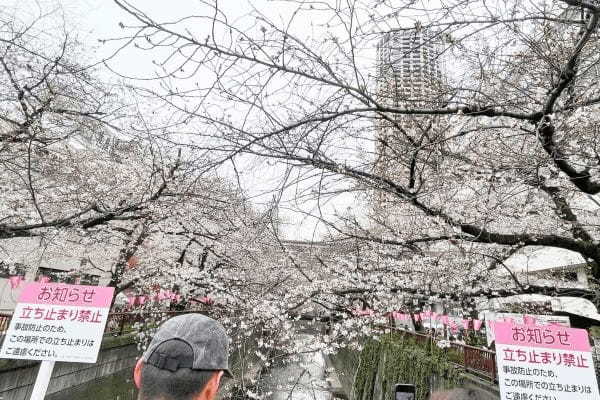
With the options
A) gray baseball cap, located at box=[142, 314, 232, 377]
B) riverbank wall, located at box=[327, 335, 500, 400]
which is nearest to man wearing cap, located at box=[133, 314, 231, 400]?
gray baseball cap, located at box=[142, 314, 232, 377]

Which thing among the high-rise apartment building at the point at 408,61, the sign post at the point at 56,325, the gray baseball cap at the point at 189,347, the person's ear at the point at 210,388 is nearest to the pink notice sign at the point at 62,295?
the sign post at the point at 56,325

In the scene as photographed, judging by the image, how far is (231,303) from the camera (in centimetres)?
1479

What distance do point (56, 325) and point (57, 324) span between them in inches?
0.6

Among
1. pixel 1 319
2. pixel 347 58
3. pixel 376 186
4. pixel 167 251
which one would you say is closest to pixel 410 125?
pixel 376 186

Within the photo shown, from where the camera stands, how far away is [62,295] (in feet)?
16.1

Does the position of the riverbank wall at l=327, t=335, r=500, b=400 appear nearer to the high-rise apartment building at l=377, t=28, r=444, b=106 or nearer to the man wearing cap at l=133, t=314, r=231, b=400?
the high-rise apartment building at l=377, t=28, r=444, b=106

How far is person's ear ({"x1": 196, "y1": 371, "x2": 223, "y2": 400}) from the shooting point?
1.50 meters

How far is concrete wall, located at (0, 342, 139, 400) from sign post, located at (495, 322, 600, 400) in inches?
398

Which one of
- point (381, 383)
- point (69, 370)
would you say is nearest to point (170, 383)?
point (69, 370)

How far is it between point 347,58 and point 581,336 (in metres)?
4.94

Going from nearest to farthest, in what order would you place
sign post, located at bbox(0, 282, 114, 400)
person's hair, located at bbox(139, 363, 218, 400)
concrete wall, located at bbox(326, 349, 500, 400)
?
1. person's hair, located at bbox(139, 363, 218, 400)
2. sign post, located at bbox(0, 282, 114, 400)
3. concrete wall, located at bbox(326, 349, 500, 400)

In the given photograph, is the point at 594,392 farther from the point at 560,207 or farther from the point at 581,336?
the point at 560,207

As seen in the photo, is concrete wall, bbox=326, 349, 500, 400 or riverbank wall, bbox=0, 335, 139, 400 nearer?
concrete wall, bbox=326, 349, 500, 400

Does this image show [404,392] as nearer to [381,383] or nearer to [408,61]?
[408,61]
